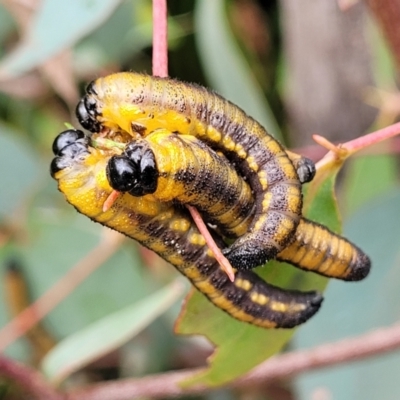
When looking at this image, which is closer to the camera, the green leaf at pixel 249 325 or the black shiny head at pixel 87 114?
the black shiny head at pixel 87 114

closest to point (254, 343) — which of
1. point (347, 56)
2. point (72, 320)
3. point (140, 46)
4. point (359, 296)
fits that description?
point (359, 296)

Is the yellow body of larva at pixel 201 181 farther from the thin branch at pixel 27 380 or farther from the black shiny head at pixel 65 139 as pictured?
the thin branch at pixel 27 380

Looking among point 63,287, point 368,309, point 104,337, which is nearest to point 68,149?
point 104,337

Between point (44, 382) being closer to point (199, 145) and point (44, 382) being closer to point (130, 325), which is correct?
point (130, 325)

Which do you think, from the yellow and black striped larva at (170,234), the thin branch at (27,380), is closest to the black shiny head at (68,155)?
the yellow and black striped larva at (170,234)

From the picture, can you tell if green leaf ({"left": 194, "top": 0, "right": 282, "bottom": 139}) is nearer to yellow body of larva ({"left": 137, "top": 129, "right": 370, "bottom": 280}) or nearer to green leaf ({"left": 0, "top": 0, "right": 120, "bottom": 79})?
green leaf ({"left": 0, "top": 0, "right": 120, "bottom": 79})

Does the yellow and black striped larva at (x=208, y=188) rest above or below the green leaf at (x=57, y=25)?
below
